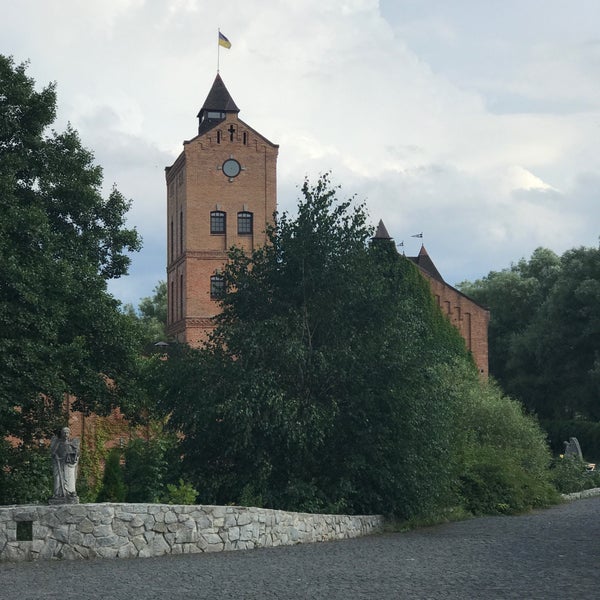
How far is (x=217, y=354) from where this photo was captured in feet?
78.2

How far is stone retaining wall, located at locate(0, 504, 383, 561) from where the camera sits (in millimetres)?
16906

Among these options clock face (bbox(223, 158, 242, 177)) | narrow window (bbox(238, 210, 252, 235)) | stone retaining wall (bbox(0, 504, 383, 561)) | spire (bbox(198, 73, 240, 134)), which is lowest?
stone retaining wall (bbox(0, 504, 383, 561))

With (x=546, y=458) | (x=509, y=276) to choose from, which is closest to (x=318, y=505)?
(x=546, y=458)

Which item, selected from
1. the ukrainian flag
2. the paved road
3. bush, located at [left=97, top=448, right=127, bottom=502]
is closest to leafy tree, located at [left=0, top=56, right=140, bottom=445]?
bush, located at [left=97, top=448, right=127, bottom=502]

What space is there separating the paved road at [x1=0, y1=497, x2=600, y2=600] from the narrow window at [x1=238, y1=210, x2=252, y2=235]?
4162 cm

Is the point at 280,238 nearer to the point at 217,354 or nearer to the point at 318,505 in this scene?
the point at 217,354

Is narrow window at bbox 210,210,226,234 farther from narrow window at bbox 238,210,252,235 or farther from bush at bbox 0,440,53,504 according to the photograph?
bush at bbox 0,440,53,504

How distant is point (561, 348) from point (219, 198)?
22.7 m

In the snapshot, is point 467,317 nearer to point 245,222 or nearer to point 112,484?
point 245,222

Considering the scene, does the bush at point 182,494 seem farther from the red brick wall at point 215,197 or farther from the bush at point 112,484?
the red brick wall at point 215,197

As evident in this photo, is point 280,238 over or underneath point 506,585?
over

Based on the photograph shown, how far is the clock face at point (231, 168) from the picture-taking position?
61.4 meters

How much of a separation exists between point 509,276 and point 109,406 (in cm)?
5241

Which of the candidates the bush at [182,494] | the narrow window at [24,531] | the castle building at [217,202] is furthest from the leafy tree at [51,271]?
the castle building at [217,202]
